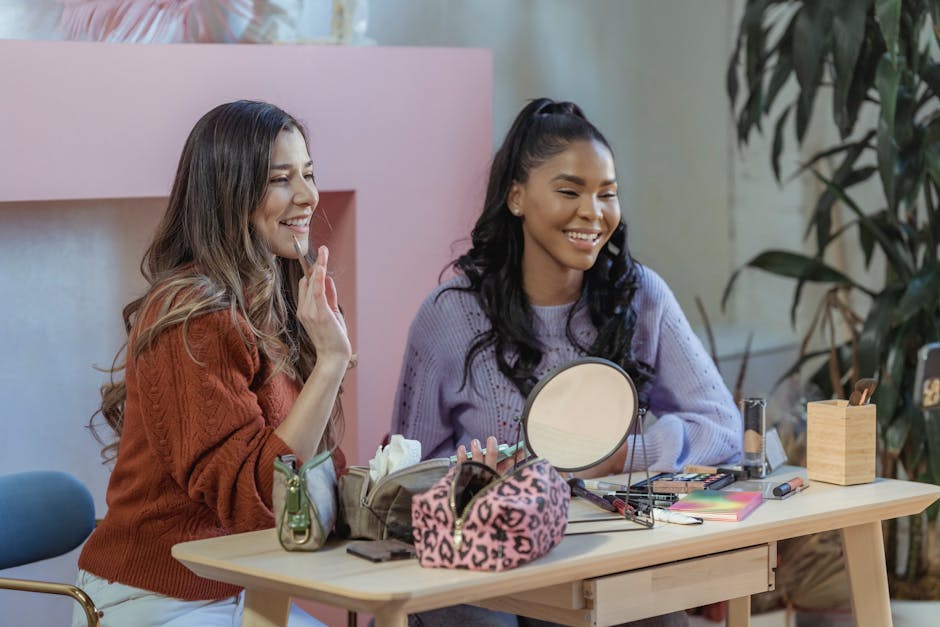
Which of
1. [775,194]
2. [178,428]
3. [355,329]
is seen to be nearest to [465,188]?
[355,329]

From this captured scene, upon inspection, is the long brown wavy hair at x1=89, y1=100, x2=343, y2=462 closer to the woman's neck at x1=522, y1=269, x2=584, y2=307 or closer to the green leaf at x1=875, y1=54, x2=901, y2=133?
the woman's neck at x1=522, y1=269, x2=584, y2=307

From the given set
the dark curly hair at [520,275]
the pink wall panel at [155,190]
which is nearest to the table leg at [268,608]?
the dark curly hair at [520,275]

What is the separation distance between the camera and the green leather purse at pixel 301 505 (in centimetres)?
195

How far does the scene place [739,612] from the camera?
273 centimetres

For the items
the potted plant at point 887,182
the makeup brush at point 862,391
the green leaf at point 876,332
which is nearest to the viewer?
the makeup brush at point 862,391

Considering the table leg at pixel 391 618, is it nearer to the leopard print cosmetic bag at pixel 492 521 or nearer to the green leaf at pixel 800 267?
the leopard print cosmetic bag at pixel 492 521

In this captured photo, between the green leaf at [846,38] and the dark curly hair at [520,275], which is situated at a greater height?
the green leaf at [846,38]

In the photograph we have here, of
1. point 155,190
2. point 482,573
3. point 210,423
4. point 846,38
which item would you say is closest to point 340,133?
point 155,190

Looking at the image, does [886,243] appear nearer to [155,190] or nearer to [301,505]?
[155,190]

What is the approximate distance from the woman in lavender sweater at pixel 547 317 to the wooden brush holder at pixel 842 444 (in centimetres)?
30

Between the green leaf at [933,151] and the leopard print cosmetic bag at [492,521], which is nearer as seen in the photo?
the leopard print cosmetic bag at [492,521]

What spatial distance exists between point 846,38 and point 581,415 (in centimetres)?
167

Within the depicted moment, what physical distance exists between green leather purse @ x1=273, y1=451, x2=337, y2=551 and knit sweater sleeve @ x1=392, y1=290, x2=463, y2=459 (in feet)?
2.78

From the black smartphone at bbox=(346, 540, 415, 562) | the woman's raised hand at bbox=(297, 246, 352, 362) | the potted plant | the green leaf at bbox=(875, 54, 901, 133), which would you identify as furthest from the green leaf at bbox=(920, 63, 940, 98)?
the black smartphone at bbox=(346, 540, 415, 562)
